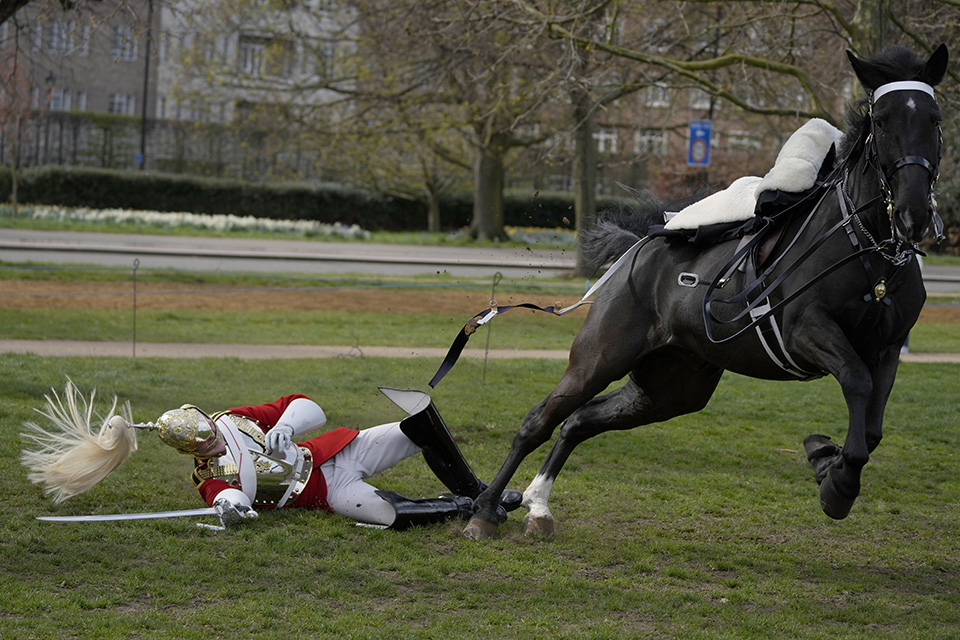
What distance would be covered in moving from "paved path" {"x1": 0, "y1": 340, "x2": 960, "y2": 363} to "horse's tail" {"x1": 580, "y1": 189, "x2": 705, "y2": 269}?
16.4 ft

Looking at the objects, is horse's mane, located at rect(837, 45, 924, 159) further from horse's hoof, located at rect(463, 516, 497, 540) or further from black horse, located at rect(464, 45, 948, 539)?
horse's hoof, located at rect(463, 516, 497, 540)

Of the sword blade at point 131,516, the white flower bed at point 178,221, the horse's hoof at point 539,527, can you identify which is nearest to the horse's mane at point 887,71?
the horse's hoof at point 539,527

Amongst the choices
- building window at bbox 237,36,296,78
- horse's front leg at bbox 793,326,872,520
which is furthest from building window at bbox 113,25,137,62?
building window at bbox 237,36,296,78

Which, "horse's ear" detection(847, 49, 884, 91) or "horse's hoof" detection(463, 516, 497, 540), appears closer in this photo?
"horse's ear" detection(847, 49, 884, 91)

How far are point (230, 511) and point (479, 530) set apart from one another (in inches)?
53.1

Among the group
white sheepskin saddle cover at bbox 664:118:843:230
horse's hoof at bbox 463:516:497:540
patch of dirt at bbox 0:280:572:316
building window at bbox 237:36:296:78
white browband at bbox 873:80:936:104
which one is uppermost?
building window at bbox 237:36:296:78

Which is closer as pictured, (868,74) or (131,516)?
(868,74)

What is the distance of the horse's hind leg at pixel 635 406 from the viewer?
5777 mm

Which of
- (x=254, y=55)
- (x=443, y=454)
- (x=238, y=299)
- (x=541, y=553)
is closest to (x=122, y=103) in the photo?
(x=254, y=55)

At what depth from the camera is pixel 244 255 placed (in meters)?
21.1

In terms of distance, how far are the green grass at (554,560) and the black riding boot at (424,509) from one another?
0.12 meters

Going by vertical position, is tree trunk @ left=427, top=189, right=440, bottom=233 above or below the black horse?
above

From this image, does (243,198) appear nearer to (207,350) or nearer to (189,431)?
(207,350)

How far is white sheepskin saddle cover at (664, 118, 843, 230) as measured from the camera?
5035 millimetres
